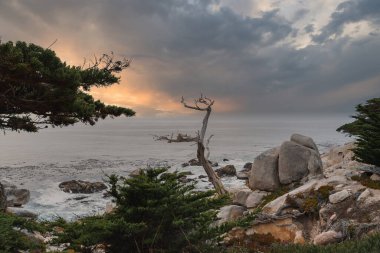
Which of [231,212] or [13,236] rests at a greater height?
[13,236]

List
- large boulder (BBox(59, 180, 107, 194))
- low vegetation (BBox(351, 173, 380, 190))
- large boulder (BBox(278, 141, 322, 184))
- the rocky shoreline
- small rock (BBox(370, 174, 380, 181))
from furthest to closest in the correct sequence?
large boulder (BBox(59, 180, 107, 194)) < large boulder (BBox(278, 141, 322, 184)) < small rock (BBox(370, 174, 380, 181)) < low vegetation (BBox(351, 173, 380, 190)) < the rocky shoreline

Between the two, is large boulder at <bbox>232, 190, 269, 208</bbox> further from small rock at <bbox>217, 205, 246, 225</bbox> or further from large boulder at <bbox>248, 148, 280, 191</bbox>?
small rock at <bbox>217, 205, 246, 225</bbox>

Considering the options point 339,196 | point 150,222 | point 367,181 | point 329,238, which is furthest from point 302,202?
point 150,222

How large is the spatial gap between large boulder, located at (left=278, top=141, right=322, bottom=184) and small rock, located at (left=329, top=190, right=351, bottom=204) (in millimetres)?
5681

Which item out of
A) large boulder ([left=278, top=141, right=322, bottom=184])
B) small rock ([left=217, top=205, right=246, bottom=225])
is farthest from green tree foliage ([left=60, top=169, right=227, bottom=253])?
large boulder ([left=278, top=141, right=322, bottom=184])

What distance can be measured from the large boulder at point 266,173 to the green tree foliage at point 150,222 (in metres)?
12.3

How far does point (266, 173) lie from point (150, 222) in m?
13.1

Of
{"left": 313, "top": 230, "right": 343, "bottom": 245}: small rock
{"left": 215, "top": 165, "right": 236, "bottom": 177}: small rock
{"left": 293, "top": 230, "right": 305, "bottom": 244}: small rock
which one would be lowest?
{"left": 215, "top": 165, "right": 236, "bottom": 177}: small rock

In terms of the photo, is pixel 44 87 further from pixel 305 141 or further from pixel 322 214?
pixel 305 141

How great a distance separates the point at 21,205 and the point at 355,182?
2243 cm

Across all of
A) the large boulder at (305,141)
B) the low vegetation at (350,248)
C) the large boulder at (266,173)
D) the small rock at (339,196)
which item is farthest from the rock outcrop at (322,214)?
the large boulder at (305,141)

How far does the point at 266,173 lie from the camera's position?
61.9ft

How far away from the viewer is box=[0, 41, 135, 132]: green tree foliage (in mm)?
9061

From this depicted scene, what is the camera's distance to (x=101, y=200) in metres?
27.9
